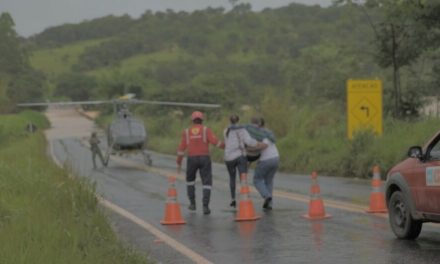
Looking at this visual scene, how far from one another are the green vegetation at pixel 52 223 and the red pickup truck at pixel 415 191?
3.70 m

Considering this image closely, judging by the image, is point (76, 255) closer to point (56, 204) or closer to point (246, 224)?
point (56, 204)

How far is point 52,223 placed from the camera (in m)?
8.66

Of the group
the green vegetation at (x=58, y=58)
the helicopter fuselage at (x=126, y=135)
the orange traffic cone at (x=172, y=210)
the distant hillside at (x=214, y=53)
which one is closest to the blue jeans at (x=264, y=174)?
the orange traffic cone at (x=172, y=210)

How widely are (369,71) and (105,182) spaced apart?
25.3 m

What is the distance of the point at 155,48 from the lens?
156 m

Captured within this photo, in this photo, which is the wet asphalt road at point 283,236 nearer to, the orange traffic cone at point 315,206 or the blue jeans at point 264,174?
the orange traffic cone at point 315,206

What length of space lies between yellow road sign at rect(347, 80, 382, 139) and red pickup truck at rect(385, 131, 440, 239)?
15465 mm

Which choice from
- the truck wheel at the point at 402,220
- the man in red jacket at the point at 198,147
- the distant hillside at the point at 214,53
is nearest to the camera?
the truck wheel at the point at 402,220

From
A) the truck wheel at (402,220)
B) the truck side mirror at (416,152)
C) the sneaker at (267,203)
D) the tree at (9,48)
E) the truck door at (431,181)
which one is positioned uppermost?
the tree at (9,48)

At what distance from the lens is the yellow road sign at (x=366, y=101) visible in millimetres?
25781

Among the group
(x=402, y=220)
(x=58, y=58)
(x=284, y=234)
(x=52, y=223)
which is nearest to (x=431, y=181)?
(x=402, y=220)

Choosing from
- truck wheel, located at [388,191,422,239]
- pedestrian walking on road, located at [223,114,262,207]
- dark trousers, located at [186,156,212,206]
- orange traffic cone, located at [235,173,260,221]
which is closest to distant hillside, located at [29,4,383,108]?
pedestrian walking on road, located at [223,114,262,207]

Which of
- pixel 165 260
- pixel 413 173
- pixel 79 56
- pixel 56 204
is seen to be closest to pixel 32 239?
pixel 165 260

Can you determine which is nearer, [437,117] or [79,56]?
[437,117]
